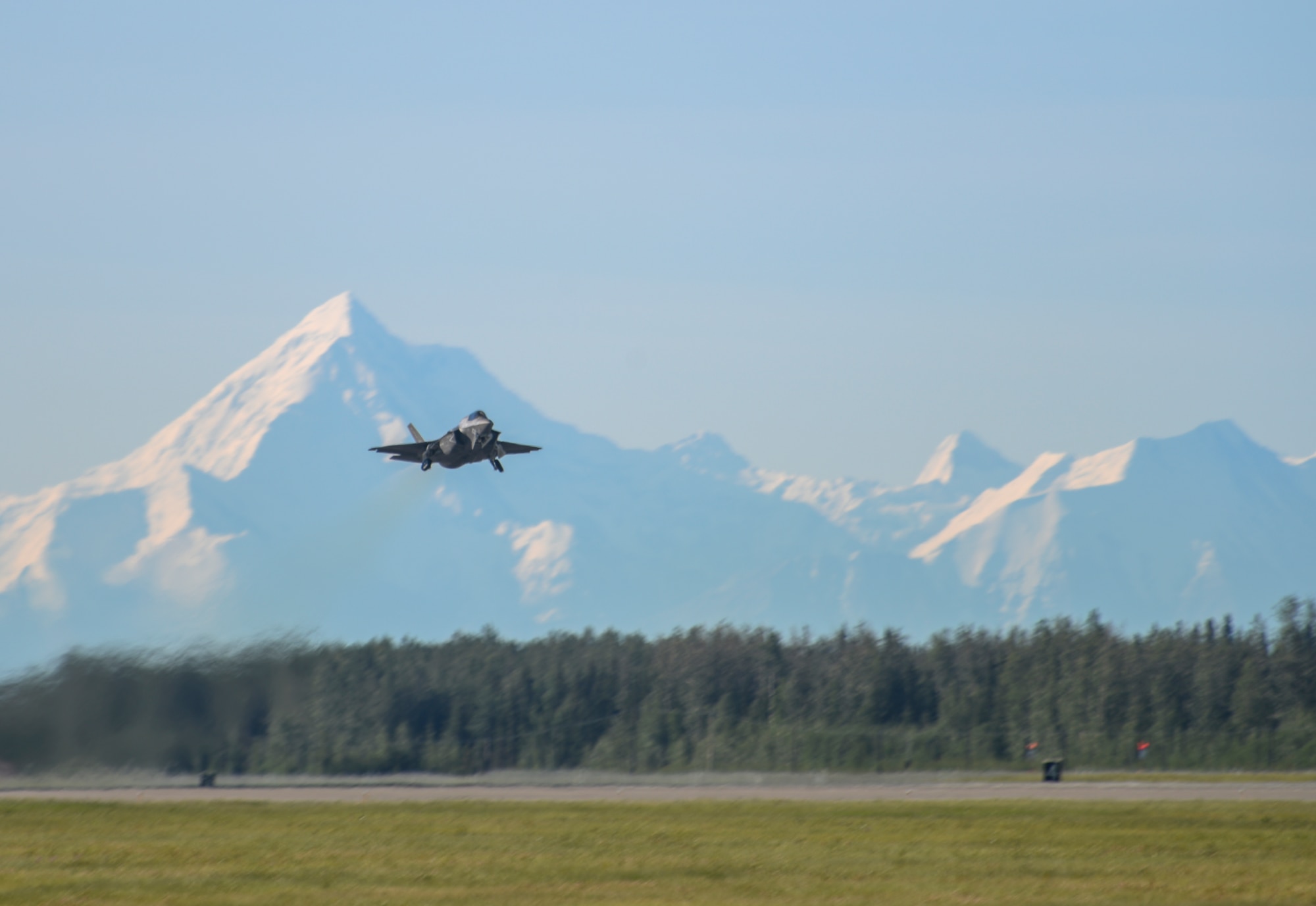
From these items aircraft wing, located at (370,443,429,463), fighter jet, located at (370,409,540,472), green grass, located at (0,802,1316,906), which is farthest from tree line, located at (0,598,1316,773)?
green grass, located at (0,802,1316,906)

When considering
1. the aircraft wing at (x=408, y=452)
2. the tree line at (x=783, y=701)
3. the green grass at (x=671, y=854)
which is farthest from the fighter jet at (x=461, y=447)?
the tree line at (x=783, y=701)

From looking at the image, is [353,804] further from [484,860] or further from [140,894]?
[140,894]

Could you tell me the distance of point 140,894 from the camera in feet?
117

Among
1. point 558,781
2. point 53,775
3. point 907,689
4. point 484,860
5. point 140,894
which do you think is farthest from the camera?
point 907,689

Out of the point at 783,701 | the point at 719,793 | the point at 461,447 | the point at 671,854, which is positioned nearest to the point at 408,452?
the point at 461,447

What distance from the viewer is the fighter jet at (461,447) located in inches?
2058

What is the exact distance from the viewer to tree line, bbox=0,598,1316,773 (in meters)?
96.6

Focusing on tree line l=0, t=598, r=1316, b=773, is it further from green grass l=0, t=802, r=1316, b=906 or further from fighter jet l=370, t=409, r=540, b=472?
green grass l=0, t=802, r=1316, b=906

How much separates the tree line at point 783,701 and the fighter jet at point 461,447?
27892mm

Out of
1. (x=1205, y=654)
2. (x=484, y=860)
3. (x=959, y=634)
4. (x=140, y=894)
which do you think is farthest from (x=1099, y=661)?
(x=140, y=894)

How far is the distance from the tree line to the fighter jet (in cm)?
2789

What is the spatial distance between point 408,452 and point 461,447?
3.25 meters

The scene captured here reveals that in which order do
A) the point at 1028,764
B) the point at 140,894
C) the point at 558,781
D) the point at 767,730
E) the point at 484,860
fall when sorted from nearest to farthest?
the point at 140,894 → the point at 484,860 → the point at 558,781 → the point at 1028,764 → the point at 767,730

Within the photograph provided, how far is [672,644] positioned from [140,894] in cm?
11282
